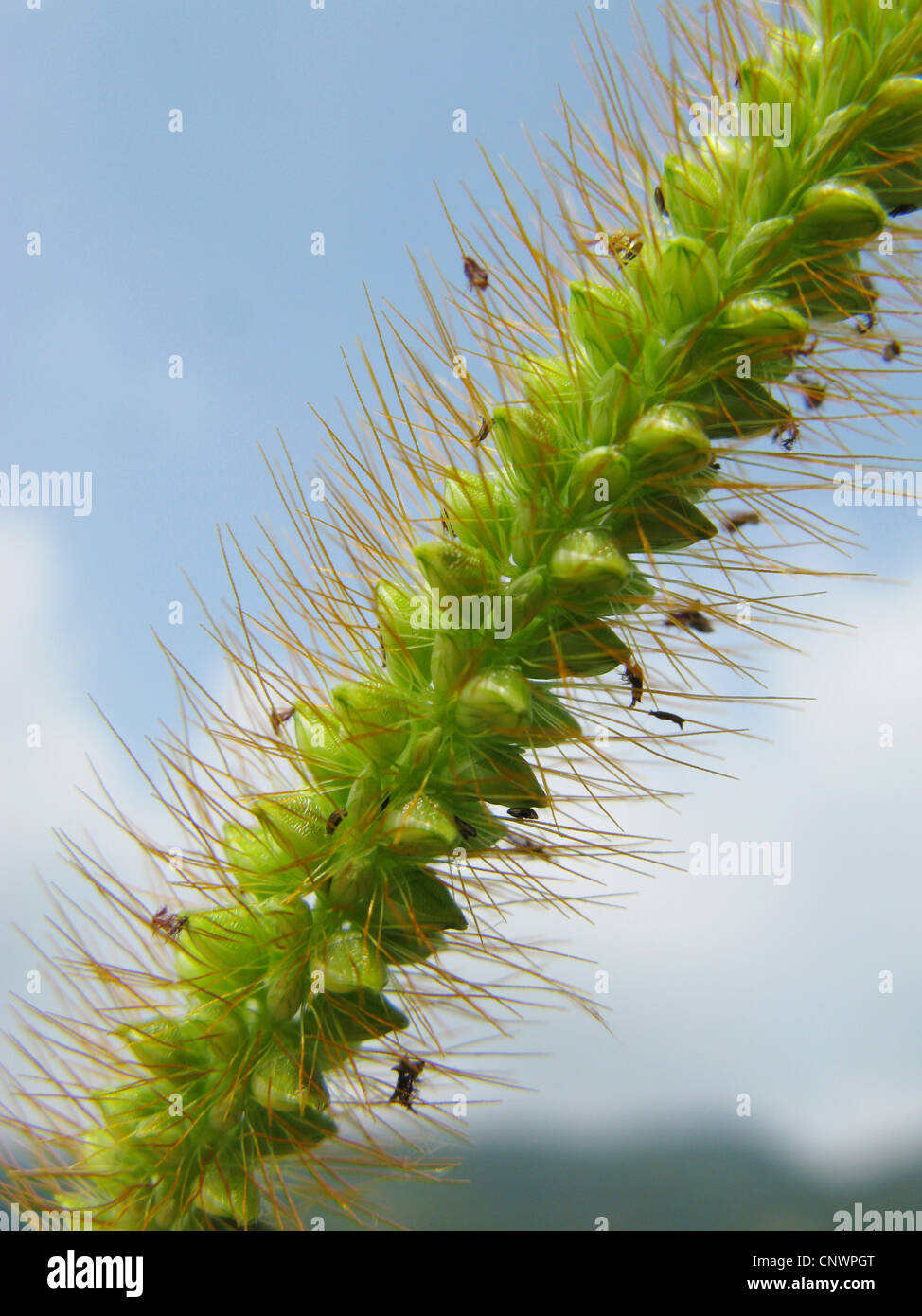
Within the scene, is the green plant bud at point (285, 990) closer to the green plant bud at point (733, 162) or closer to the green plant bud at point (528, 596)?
the green plant bud at point (528, 596)

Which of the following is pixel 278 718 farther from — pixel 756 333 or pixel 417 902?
pixel 756 333

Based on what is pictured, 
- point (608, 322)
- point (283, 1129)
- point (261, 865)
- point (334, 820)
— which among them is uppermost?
point (608, 322)

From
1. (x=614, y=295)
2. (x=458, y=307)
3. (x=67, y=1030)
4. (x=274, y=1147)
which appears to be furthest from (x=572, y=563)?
(x=67, y=1030)

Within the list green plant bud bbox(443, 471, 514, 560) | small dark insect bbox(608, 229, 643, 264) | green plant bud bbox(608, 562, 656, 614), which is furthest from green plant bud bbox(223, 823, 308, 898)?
small dark insect bbox(608, 229, 643, 264)

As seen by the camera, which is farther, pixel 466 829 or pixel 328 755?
pixel 328 755

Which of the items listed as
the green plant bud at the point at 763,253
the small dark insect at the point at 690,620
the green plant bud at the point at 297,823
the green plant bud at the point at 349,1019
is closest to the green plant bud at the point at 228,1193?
the green plant bud at the point at 349,1019

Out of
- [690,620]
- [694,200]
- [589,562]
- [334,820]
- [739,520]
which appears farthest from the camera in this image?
[739,520]

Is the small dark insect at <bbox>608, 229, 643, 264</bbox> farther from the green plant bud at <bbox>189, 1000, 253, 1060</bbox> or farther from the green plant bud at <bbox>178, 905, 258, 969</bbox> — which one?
the green plant bud at <bbox>189, 1000, 253, 1060</bbox>

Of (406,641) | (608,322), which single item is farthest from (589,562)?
(608,322)
